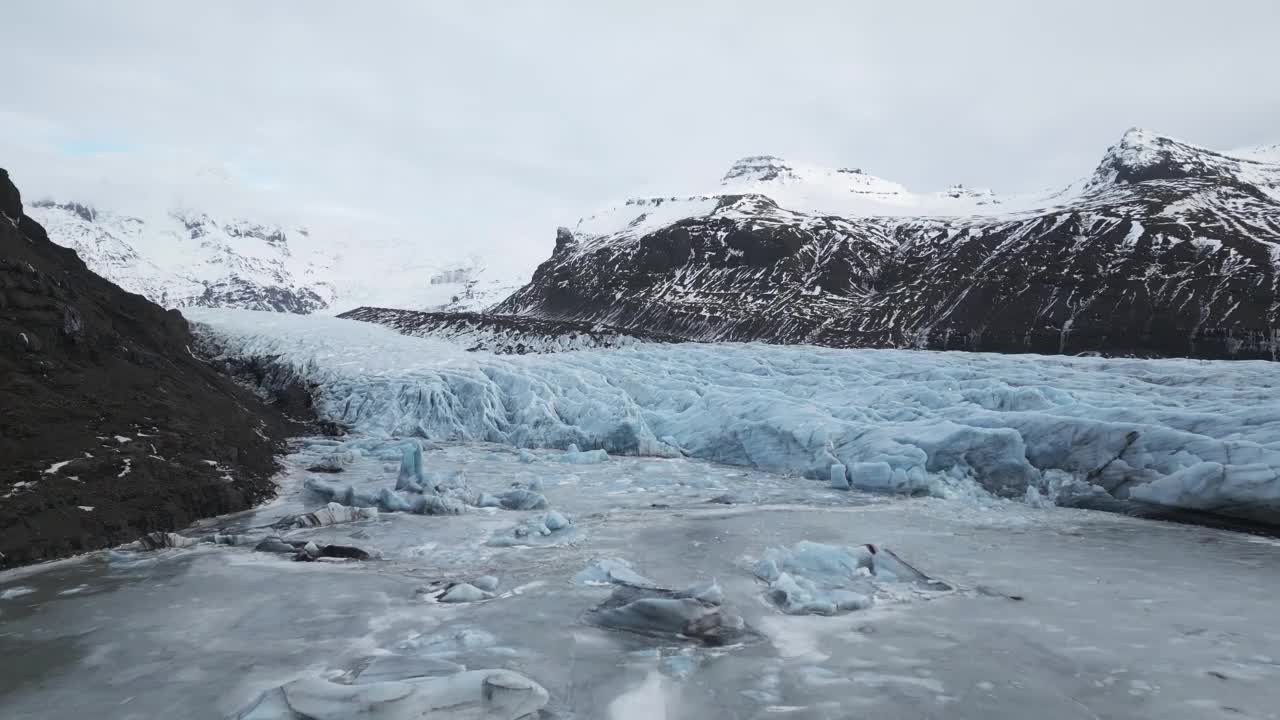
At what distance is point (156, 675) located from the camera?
4.52 metres

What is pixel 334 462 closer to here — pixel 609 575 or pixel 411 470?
pixel 411 470

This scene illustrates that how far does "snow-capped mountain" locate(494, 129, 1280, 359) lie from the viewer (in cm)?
5597

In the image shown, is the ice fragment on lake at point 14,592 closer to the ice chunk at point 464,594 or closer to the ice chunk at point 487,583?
the ice chunk at point 464,594

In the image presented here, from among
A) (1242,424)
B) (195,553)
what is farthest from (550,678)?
(1242,424)

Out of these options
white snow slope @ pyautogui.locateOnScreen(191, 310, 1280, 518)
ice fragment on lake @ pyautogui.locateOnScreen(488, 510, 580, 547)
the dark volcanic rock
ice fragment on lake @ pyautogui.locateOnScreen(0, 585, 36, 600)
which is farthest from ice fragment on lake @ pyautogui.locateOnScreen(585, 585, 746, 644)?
white snow slope @ pyautogui.locateOnScreen(191, 310, 1280, 518)

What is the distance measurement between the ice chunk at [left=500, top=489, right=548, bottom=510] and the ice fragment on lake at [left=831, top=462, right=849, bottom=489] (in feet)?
16.6

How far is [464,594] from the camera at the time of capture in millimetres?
6078

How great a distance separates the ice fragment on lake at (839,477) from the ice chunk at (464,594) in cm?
766

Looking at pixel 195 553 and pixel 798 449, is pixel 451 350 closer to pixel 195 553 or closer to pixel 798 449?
pixel 798 449

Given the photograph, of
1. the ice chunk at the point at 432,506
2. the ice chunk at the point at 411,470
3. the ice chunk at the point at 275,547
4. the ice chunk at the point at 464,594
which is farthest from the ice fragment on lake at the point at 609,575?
the ice chunk at the point at 411,470

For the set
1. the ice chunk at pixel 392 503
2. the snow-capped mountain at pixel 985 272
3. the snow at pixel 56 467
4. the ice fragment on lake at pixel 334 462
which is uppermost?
the snow-capped mountain at pixel 985 272

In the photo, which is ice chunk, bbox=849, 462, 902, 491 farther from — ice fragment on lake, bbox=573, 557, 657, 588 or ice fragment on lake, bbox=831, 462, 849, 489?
ice fragment on lake, bbox=573, 557, 657, 588

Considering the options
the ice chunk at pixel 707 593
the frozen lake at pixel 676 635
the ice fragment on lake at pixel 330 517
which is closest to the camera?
the frozen lake at pixel 676 635

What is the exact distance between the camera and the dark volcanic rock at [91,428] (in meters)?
7.16
